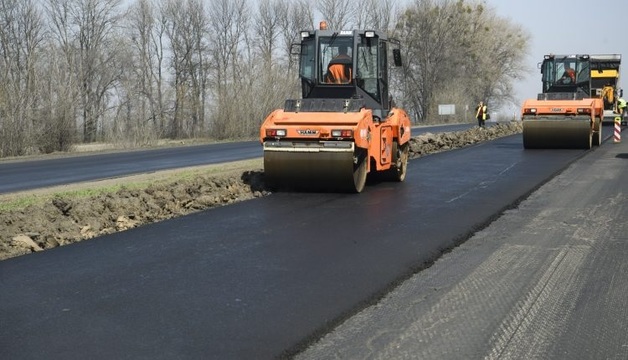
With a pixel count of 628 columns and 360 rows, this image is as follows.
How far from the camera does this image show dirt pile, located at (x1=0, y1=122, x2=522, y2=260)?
8.00 meters

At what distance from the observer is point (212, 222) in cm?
902

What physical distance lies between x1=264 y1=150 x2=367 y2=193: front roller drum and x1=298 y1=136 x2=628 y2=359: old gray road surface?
9.79 ft

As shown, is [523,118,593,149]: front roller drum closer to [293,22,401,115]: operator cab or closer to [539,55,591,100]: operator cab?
[539,55,591,100]: operator cab

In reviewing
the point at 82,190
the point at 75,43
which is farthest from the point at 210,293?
the point at 75,43

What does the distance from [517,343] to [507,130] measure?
30.1 m

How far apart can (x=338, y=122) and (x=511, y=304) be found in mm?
6125

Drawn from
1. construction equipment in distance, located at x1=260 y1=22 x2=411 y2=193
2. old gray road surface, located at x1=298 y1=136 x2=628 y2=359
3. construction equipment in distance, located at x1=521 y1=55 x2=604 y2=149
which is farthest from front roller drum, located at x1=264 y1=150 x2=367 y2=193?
construction equipment in distance, located at x1=521 y1=55 x2=604 y2=149

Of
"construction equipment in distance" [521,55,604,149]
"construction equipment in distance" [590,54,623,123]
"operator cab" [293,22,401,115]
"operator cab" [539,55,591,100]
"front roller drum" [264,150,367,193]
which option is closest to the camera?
"front roller drum" [264,150,367,193]

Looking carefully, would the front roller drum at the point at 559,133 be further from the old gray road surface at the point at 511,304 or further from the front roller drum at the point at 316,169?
the old gray road surface at the point at 511,304

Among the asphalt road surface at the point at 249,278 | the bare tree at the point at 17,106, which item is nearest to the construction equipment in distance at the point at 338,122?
the asphalt road surface at the point at 249,278

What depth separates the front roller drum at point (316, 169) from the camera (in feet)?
36.2

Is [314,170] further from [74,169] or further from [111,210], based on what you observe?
[74,169]

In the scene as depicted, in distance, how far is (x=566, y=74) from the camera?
23078mm

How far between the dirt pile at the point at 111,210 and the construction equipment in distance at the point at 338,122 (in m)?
1.03
